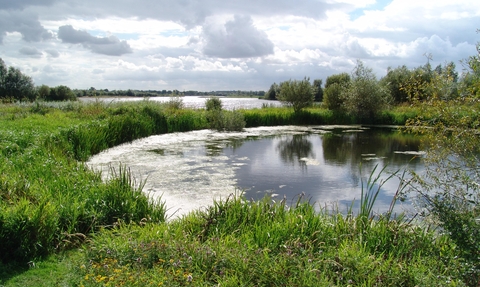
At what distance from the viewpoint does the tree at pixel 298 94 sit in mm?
25047

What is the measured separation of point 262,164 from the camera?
37.4ft

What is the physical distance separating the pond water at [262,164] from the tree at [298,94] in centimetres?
648

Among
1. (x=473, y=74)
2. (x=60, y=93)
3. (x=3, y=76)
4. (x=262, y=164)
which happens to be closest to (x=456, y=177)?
(x=473, y=74)

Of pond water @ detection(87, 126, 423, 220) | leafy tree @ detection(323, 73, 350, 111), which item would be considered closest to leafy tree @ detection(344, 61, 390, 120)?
leafy tree @ detection(323, 73, 350, 111)

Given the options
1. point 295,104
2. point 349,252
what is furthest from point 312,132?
point 349,252

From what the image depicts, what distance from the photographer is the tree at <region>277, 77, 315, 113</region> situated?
25047 mm

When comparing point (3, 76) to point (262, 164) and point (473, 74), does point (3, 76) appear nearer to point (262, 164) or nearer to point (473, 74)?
point (262, 164)

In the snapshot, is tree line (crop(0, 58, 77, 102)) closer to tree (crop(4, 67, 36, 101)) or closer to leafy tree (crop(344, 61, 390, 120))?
tree (crop(4, 67, 36, 101))

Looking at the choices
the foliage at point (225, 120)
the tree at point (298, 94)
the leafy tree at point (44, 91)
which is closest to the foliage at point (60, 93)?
the leafy tree at point (44, 91)

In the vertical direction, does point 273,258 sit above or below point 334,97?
below

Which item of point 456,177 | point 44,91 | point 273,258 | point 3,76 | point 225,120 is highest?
point 3,76

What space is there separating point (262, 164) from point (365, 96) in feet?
48.3

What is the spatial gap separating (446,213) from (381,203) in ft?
14.2

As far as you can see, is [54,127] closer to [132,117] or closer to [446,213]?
[132,117]
